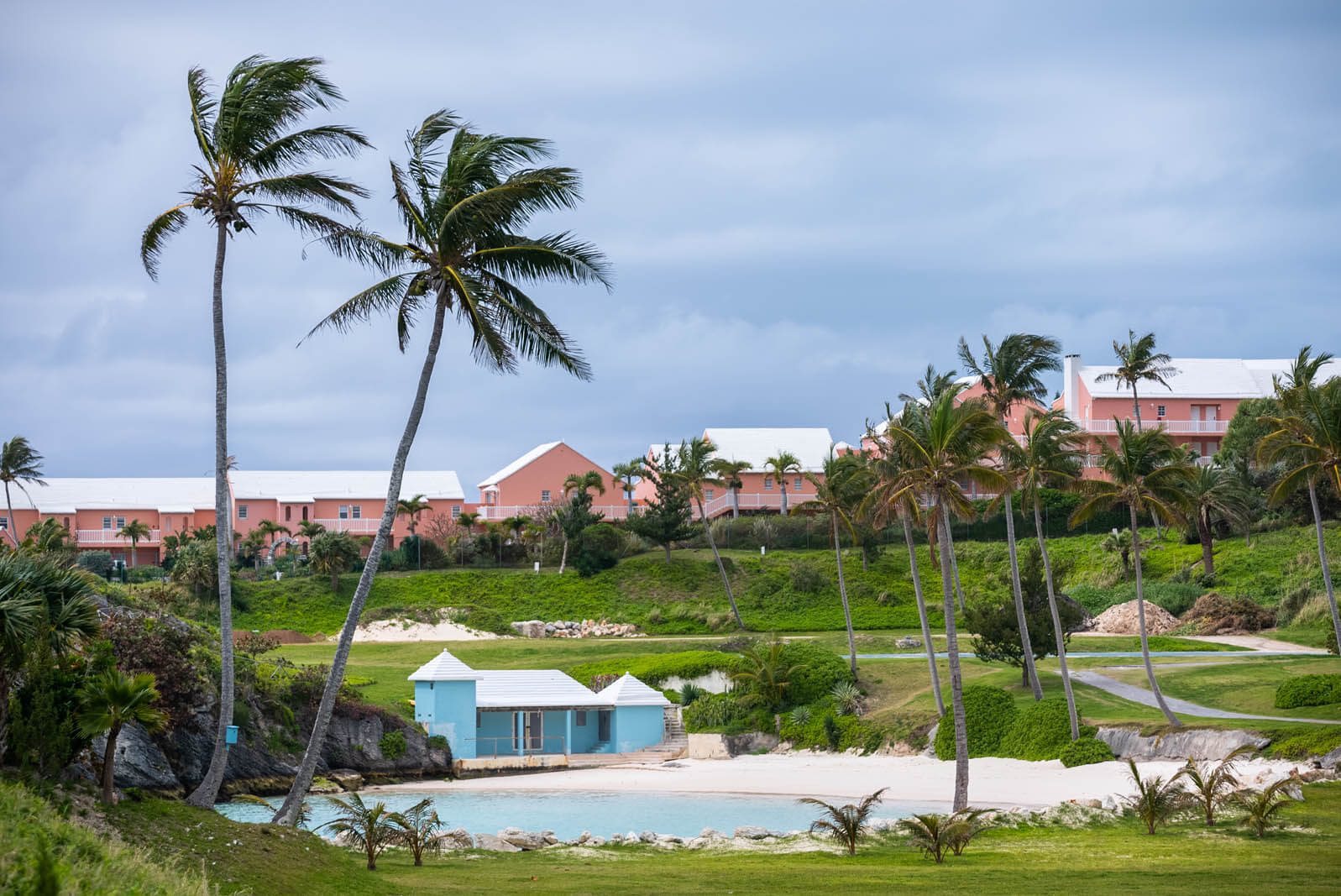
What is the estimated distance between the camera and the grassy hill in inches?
2125

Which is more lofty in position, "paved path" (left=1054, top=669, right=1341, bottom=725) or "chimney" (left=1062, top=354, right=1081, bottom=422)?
"chimney" (left=1062, top=354, right=1081, bottom=422)

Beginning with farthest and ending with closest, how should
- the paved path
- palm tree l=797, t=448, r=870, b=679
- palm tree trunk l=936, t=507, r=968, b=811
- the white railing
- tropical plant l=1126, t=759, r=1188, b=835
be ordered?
the white railing, palm tree l=797, t=448, r=870, b=679, the paved path, palm tree trunk l=936, t=507, r=968, b=811, tropical plant l=1126, t=759, r=1188, b=835

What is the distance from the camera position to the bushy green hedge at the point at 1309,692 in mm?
30281

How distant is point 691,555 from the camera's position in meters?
68.9

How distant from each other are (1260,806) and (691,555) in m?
51.0

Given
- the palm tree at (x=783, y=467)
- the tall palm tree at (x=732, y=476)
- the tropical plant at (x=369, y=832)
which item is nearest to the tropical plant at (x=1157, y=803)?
the tropical plant at (x=369, y=832)

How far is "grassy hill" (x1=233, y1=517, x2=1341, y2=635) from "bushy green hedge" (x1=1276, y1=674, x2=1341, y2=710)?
20.3m

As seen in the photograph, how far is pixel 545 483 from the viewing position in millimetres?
80875

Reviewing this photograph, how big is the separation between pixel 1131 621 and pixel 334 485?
54035 mm

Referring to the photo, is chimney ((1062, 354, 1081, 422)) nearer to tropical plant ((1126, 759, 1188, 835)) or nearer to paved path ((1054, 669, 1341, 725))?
paved path ((1054, 669, 1341, 725))

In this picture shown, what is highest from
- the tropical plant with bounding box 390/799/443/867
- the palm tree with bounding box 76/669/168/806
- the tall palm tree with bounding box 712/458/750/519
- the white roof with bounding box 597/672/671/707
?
the tall palm tree with bounding box 712/458/750/519

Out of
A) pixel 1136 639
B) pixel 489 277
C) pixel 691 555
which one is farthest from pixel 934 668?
pixel 691 555

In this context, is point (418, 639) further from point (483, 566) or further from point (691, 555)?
point (691, 555)

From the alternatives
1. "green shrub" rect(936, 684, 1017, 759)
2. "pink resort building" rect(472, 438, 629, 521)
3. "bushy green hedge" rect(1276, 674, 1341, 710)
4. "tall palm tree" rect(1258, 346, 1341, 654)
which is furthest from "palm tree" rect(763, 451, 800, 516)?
"tall palm tree" rect(1258, 346, 1341, 654)
